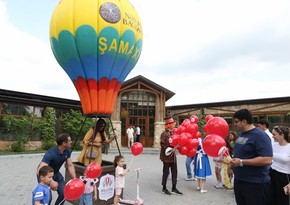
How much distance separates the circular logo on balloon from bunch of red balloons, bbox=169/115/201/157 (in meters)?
2.81

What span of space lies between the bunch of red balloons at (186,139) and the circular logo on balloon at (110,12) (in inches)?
110

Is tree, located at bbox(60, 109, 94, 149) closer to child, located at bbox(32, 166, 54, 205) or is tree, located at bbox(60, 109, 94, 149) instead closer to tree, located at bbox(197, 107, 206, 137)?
tree, located at bbox(197, 107, 206, 137)

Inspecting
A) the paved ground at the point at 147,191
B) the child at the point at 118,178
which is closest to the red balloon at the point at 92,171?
the child at the point at 118,178

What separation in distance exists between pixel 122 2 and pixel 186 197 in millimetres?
4676

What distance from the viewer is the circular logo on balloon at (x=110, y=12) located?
207 inches

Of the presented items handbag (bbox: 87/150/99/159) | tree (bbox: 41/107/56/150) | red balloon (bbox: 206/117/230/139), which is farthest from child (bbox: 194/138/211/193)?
tree (bbox: 41/107/56/150)

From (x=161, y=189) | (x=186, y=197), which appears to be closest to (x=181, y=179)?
(x=161, y=189)

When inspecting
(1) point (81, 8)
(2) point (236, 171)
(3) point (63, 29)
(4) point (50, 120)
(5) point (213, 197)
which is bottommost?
(5) point (213, 197)

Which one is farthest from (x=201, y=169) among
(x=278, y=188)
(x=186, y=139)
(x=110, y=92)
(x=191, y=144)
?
(x=110, y=92)

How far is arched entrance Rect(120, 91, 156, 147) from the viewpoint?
2000 centimetres

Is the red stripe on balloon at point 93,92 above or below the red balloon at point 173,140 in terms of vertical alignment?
above

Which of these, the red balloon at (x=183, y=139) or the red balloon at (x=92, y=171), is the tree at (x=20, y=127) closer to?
the red balloon at (x=183, y=139)

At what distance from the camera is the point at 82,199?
444cm

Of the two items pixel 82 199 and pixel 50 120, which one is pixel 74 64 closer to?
pixel 82 199
